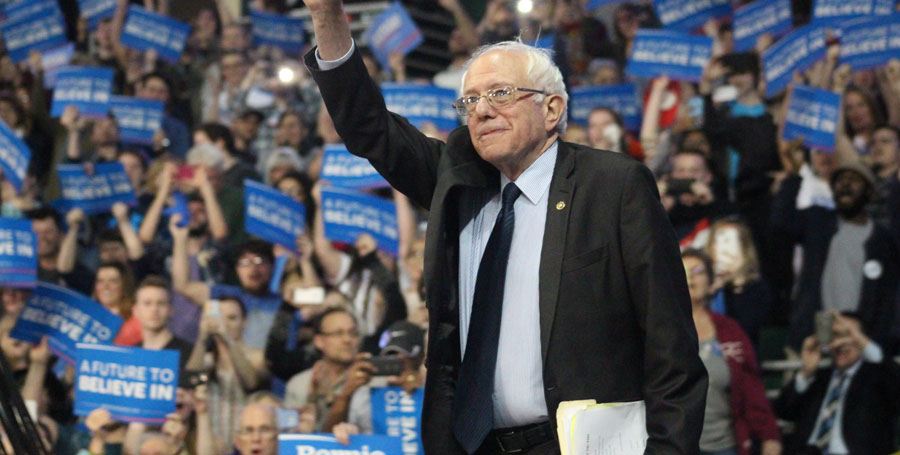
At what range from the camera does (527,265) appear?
2.52m

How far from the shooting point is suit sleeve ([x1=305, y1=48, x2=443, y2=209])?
257 cm

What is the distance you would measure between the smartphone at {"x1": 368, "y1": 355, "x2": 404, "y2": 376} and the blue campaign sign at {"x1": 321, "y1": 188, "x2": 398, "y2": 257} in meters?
1.57

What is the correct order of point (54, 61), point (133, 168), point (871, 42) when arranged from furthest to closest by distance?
1. point (54, 61)
2. point (133, 168)
3. point (871, 42)

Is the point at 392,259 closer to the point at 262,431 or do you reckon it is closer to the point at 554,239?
the point at 262,431

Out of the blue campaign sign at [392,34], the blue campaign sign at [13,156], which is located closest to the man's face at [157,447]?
the blue campaign sign at [13,156]

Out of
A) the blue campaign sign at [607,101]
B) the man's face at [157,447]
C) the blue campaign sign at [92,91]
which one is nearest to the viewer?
the man's face at [157,447]

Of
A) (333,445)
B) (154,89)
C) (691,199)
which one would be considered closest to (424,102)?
(691,199)

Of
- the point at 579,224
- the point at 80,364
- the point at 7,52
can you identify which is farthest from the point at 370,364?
the point at 7,52

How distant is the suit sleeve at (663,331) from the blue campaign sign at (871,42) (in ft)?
15.9

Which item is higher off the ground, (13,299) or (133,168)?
(133,168)

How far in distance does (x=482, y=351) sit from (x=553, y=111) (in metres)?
0.50

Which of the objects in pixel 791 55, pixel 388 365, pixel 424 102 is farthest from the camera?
pixel 791 55

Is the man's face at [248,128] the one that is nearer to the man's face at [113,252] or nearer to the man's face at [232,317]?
the man's face at [113,252]

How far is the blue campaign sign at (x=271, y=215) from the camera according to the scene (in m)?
6.66
